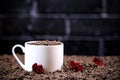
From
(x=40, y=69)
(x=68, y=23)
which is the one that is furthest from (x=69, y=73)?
(x=68, y=23)

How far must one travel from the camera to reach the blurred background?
223cm

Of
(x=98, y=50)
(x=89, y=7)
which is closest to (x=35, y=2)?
(x=89, y=7)

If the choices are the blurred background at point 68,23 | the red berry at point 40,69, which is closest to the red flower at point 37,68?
the red berry at point 40,69

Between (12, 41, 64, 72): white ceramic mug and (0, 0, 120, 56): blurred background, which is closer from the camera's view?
(12, 41, 64, 72): white ceramic mug

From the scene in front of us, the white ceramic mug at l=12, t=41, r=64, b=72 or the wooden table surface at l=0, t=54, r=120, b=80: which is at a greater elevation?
the white ceramic mug at l=12, t=41, r=64, b=72

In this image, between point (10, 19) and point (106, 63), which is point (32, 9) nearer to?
point (10, 19)

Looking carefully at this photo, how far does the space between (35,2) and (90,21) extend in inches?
15.9

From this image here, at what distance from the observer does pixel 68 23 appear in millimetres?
2236

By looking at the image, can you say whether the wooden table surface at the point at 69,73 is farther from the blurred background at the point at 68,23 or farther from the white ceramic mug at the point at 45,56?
the blurred background at the point at 68,23

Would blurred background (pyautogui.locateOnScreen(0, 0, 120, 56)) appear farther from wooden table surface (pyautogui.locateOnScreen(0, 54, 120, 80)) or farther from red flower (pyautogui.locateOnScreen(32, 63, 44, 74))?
red flower (pyautogui.locateOnScreen(32, 63, 44, 74))

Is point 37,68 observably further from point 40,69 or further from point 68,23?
point 68,23

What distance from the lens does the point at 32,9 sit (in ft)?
7.41

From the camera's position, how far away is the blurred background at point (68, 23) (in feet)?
7.31

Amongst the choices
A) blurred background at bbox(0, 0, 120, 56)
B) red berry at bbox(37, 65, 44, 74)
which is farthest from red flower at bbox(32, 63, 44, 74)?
blurred background at bbox(0, 0, 120, 56)
